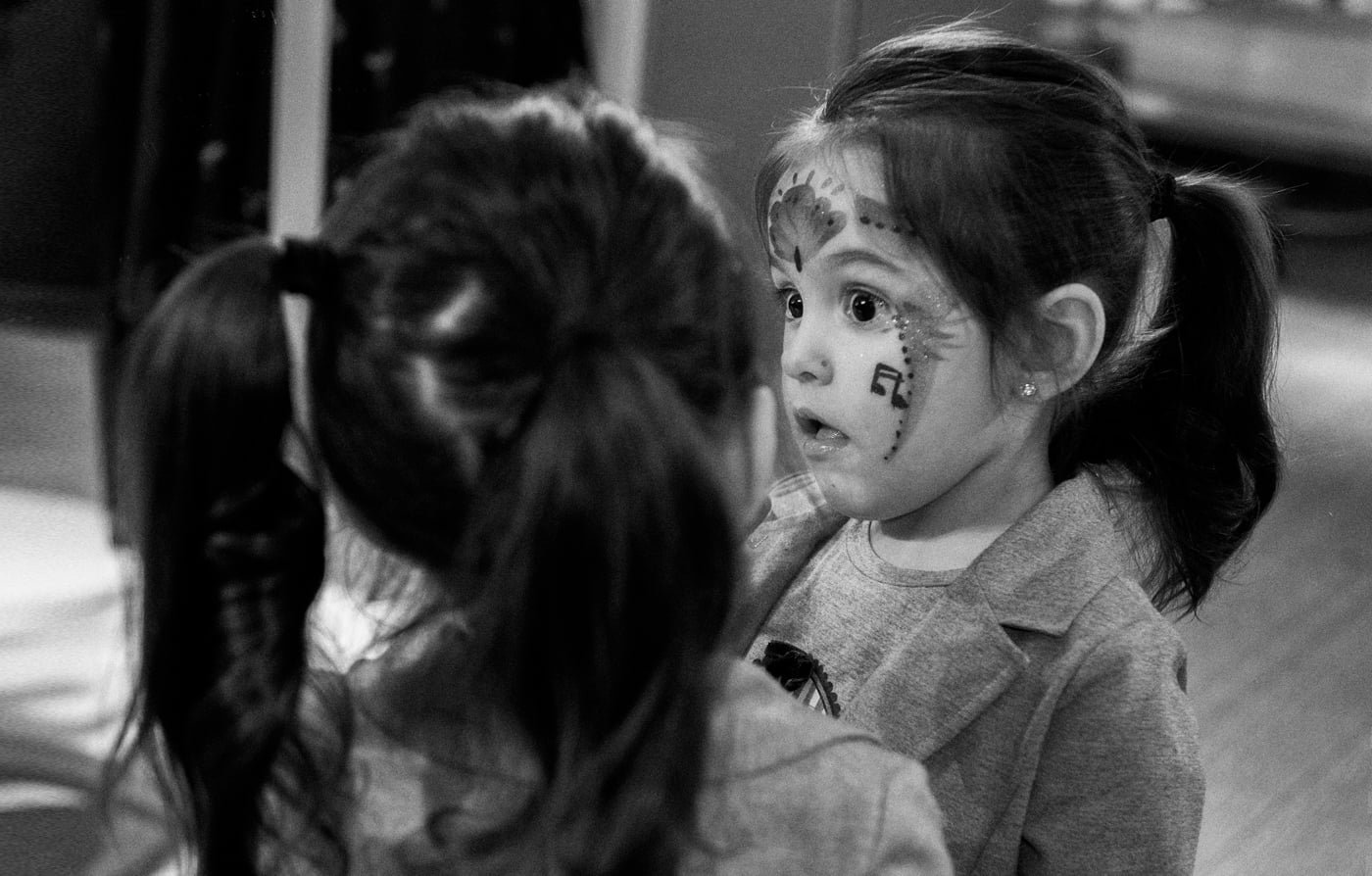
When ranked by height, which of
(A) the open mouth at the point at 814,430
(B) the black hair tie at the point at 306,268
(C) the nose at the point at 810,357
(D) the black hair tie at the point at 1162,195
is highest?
(B) the black hair tie at the point at 306,268

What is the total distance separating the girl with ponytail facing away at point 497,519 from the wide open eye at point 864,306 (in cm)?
27

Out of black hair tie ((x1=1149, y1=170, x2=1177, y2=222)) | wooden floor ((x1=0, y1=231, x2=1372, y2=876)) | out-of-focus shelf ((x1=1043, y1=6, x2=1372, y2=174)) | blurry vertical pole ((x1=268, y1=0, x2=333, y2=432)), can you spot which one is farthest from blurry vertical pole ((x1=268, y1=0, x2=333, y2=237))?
out-of-focus shelf ((x1=1043, y1=6, x2=1372, y2=174))

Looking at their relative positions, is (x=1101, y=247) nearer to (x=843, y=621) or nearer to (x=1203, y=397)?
(x=1203, y=397)

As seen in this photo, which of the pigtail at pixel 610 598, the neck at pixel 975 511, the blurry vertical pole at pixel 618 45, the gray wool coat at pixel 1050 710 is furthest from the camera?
the blurry vertical pole at pixel 618 45

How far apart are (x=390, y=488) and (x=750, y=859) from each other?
0.20 meters

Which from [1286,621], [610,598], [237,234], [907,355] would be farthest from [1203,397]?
[237,234]

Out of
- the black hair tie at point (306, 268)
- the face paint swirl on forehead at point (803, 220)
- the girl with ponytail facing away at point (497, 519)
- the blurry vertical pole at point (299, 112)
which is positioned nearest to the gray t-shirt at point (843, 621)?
the face paint swirl on forehead at point (803, 220)

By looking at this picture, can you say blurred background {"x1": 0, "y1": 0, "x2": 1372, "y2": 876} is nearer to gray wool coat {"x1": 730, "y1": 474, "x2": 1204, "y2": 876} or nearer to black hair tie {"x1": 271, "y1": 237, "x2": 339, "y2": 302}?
gray wool coat {"x1": 730, "y1": 474, "x2": 1204, "y2": 876}

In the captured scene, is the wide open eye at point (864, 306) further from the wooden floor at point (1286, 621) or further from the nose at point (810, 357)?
the wooden floor at point (1286, 621)

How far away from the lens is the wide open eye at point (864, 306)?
3.09 feet

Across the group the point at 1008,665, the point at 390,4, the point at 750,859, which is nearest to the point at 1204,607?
the point at 1008,665

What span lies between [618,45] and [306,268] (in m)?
1.49

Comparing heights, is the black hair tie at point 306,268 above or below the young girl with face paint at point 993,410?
above

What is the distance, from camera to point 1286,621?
6.37 ft
